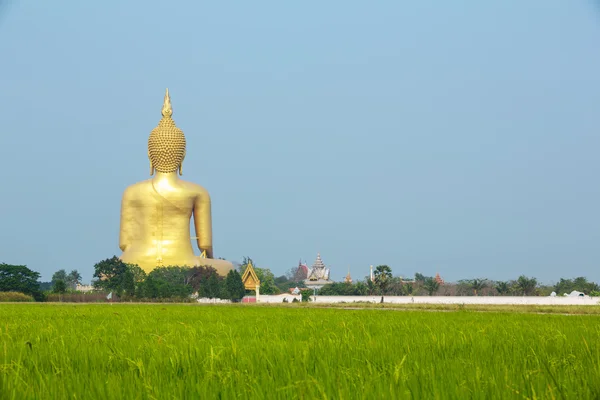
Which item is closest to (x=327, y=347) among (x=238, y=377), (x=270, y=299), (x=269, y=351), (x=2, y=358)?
(x=269, y=351)

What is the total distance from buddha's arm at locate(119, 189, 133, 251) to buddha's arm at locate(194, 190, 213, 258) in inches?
226

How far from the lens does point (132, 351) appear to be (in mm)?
6141

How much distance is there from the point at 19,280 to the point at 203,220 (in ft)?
64.7

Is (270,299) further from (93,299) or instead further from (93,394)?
(93,394)

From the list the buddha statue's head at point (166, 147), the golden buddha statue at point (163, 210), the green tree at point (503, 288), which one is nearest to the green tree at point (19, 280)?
the golden buddha statue at point (163, 210)

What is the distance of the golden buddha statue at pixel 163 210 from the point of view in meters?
63.9

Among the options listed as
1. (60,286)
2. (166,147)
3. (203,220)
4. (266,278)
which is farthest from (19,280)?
(266,278)

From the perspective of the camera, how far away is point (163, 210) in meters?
64.6

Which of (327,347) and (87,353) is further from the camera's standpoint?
(327,347)

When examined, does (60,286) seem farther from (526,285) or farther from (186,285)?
(526,285)

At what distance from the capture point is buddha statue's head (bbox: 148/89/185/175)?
63.6m

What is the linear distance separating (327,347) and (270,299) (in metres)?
58.8

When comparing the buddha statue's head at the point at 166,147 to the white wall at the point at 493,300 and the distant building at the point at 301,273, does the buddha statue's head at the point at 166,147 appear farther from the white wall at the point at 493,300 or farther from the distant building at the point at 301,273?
the distant building at the point at 301,273

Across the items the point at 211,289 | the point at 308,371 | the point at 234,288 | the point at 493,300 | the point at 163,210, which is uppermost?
the point at 163,210
